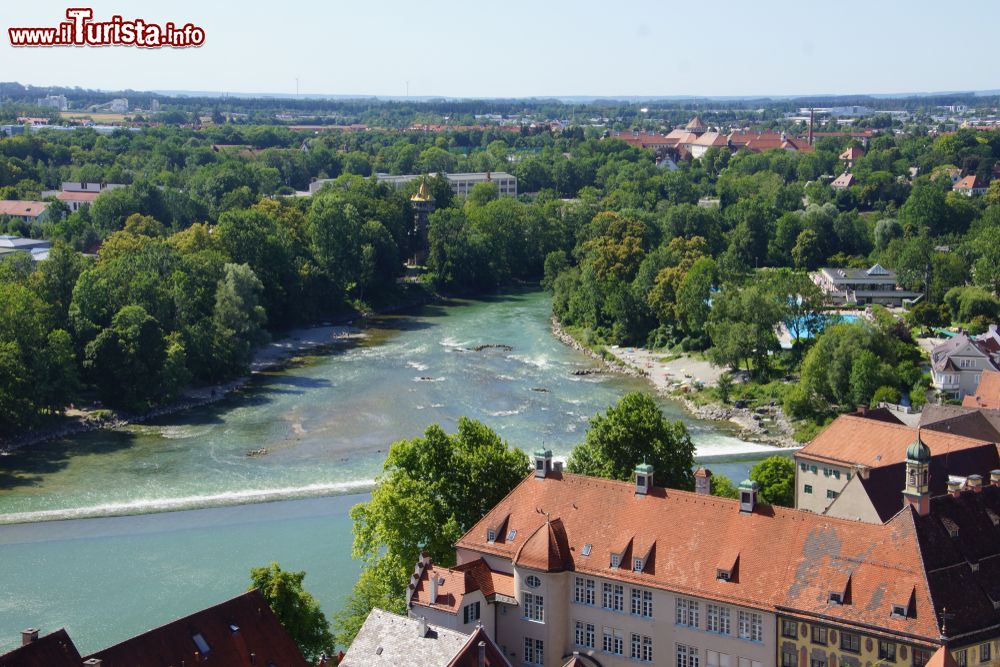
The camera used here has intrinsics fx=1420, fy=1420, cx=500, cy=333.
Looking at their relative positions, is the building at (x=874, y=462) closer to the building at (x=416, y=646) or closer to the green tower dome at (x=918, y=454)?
the green tower dome at (x=918, y=454)

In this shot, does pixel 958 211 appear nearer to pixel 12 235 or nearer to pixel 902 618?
pixel 12 235

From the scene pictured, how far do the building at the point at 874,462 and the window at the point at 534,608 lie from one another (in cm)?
986

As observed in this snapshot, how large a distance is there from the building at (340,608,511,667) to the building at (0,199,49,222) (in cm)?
8354

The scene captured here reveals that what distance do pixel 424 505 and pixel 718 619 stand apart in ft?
29.4

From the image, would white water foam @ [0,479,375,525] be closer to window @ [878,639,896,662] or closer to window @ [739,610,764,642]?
window @ [739,610,764,642]

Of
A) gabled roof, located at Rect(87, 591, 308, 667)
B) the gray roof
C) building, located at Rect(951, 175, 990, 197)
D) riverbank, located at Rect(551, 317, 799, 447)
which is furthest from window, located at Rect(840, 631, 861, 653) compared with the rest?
building, located at Rect(951, 175, 990, 197)

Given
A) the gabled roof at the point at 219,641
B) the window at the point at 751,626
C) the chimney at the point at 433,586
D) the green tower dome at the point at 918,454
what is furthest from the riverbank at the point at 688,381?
the gabled roof at the point at 219,641

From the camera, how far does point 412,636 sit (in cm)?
2794

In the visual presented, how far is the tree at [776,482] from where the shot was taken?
4303cm

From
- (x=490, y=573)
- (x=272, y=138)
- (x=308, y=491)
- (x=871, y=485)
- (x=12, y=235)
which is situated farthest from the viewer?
(x=272, y=138)

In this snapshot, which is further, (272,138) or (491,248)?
(272,138)

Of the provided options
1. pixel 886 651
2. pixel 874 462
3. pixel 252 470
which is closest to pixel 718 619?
pixel 886 651

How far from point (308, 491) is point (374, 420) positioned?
1129 centimetres

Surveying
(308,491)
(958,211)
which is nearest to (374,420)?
(308,491)
